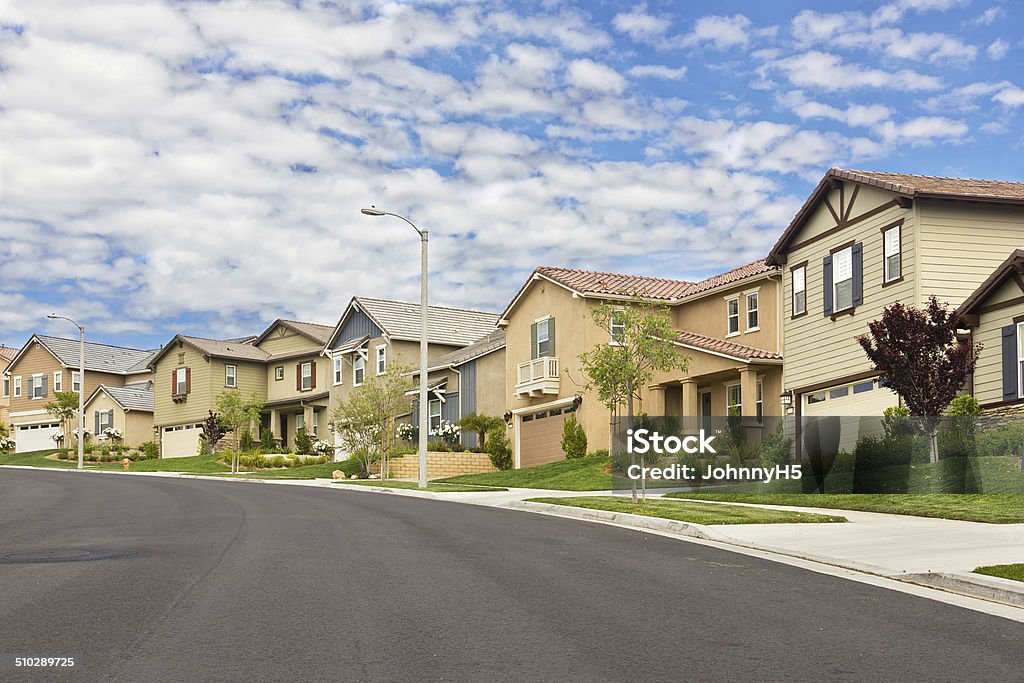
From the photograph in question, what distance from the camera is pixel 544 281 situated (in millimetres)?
43781

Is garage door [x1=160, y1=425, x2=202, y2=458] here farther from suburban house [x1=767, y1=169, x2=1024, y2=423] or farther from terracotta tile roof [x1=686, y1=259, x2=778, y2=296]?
suburban house [x1=767, y1=169, x2=1024, y2=423]

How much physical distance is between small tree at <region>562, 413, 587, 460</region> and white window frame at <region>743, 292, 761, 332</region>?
682 centimetres

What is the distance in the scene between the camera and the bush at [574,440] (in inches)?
1578

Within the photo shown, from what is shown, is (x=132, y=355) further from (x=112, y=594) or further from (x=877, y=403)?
(x=112, y=594)

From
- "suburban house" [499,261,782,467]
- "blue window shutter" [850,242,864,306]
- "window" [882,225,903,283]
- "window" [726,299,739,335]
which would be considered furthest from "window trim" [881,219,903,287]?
"window" [726,299,739,335]

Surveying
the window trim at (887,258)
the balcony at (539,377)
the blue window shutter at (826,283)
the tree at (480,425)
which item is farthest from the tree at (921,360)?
the tree at (480,425)

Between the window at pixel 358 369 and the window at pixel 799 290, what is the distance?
29017mm

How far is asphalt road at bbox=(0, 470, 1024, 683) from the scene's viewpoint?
25.0 ft

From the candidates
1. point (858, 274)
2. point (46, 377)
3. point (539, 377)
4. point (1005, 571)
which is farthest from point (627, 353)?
point (46, 377)

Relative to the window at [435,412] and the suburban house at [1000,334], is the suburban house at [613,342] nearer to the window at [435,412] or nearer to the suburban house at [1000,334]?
the window at [435,412]

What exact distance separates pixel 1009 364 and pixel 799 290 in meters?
8.34

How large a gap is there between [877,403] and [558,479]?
32.4ft

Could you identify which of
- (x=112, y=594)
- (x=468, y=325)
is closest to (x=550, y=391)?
(x=468, y=325)

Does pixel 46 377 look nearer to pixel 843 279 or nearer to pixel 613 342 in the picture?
pixel 613 342
